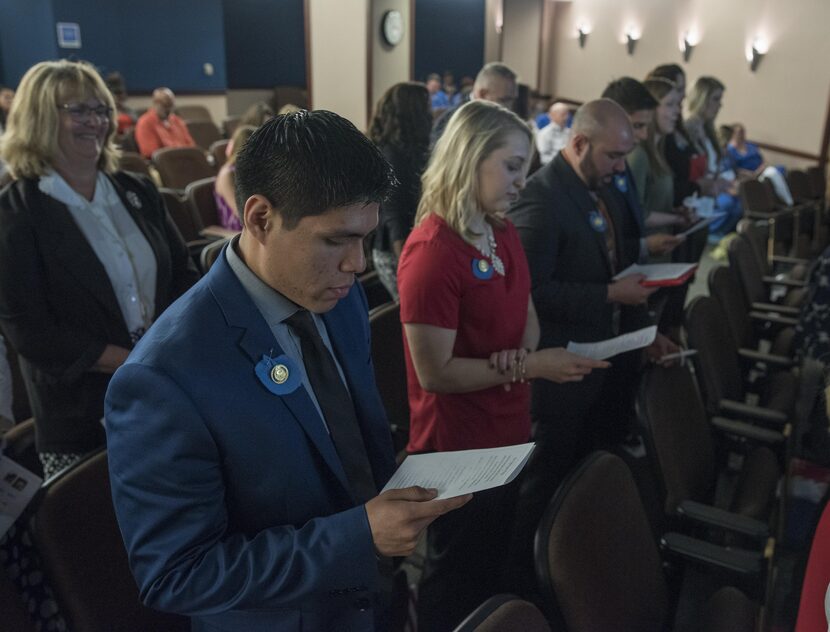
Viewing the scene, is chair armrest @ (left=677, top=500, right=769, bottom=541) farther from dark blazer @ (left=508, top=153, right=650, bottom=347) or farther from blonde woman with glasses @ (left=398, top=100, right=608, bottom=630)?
dark blazer @ (left=508, top=153, right=650, bottom=347)

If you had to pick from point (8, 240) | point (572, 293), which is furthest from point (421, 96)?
point (8, 240)

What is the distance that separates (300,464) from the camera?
95 centimetres

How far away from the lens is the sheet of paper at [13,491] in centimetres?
119

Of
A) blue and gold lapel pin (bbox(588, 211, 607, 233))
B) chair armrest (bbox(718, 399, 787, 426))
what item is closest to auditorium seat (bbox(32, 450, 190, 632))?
blue and gold lapel pin (bbox(588, 211, 607, 233))

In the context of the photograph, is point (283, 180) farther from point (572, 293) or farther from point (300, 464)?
point (572, 293)

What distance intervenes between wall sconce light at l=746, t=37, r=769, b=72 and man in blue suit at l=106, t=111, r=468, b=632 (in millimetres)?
9045

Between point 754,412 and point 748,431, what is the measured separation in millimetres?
138

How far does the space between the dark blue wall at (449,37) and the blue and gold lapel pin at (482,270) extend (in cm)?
1340

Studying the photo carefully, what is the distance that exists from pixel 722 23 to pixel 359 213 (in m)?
9.58

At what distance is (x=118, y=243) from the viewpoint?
1.80 meters

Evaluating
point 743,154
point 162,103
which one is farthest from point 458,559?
point 743,154

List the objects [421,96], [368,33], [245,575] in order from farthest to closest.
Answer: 1. [368,33]
2. [421,96]
3. [245,575]

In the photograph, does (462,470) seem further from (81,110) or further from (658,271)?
(658,271)

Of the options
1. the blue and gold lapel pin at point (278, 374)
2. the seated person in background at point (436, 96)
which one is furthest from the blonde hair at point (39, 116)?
the seated person in background at point (436, 96)
